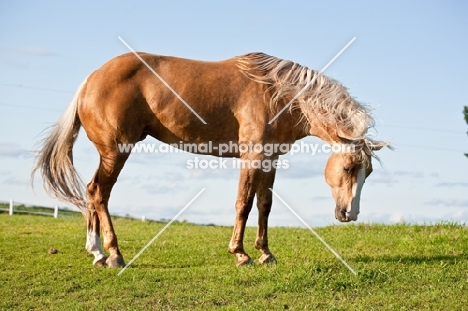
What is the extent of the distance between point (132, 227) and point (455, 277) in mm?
8309

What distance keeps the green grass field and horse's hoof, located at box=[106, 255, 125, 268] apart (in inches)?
7.3

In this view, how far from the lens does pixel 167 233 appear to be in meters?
12.5

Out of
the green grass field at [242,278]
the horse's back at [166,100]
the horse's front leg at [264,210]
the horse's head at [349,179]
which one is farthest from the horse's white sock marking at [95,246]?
the horse's head at [349,179]

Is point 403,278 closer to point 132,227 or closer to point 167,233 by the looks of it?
point 167,233

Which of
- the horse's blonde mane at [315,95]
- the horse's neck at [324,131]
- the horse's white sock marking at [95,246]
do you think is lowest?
the horse's white sock marking at [95,246]

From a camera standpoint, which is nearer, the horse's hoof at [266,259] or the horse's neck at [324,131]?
the horse's neck at [324,131]

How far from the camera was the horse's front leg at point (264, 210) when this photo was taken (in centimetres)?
842

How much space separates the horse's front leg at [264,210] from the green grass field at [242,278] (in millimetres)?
462

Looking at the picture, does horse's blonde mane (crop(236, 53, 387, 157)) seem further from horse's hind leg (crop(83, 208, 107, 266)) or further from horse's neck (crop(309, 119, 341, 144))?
horse's hind leg (crop(83, 208, 107, 266))

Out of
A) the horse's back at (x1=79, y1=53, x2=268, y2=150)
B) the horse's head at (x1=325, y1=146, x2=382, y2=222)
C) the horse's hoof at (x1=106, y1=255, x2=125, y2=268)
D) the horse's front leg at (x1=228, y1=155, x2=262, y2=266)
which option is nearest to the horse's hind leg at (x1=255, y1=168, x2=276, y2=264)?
the horse's front leg at (x1=228, y1=155, x2=262, y2=266)

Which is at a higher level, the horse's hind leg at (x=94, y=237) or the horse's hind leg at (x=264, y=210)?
the horse's hind leg at (x=264, y=210)

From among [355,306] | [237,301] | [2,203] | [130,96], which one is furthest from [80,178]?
[2,203]

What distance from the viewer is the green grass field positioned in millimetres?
6465

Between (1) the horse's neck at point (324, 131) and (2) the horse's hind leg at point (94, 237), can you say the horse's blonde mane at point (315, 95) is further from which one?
(2) the horse's hind leg at point (94, 237)
